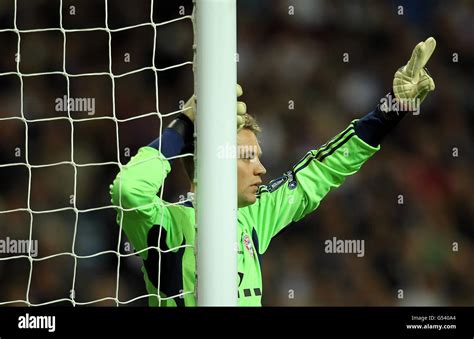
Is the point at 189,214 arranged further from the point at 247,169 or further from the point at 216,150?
the point at 216,150

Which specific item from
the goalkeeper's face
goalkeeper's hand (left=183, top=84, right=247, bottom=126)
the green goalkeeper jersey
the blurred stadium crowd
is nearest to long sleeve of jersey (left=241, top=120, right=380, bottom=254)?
the green goalkeeper jersey

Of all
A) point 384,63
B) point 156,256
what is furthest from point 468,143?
point 156,256

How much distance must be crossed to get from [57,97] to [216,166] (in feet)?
5.93

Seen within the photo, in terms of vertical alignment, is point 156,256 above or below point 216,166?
below

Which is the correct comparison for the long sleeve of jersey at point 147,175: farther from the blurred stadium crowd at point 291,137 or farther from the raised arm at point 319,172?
the blurred stadium crowd at point 291,137

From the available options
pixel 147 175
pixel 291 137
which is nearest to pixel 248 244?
pixel 147 175

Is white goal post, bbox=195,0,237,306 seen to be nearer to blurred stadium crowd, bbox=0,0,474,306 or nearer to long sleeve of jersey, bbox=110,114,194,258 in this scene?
long sleeve of jersey, bbox=110,114,194,258

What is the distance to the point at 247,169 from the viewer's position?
2.50 m

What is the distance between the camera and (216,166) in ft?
7.22

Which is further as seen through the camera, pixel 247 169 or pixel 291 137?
pixel 291 137

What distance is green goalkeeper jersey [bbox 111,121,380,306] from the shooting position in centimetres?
229

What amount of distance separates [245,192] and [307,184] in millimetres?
244
